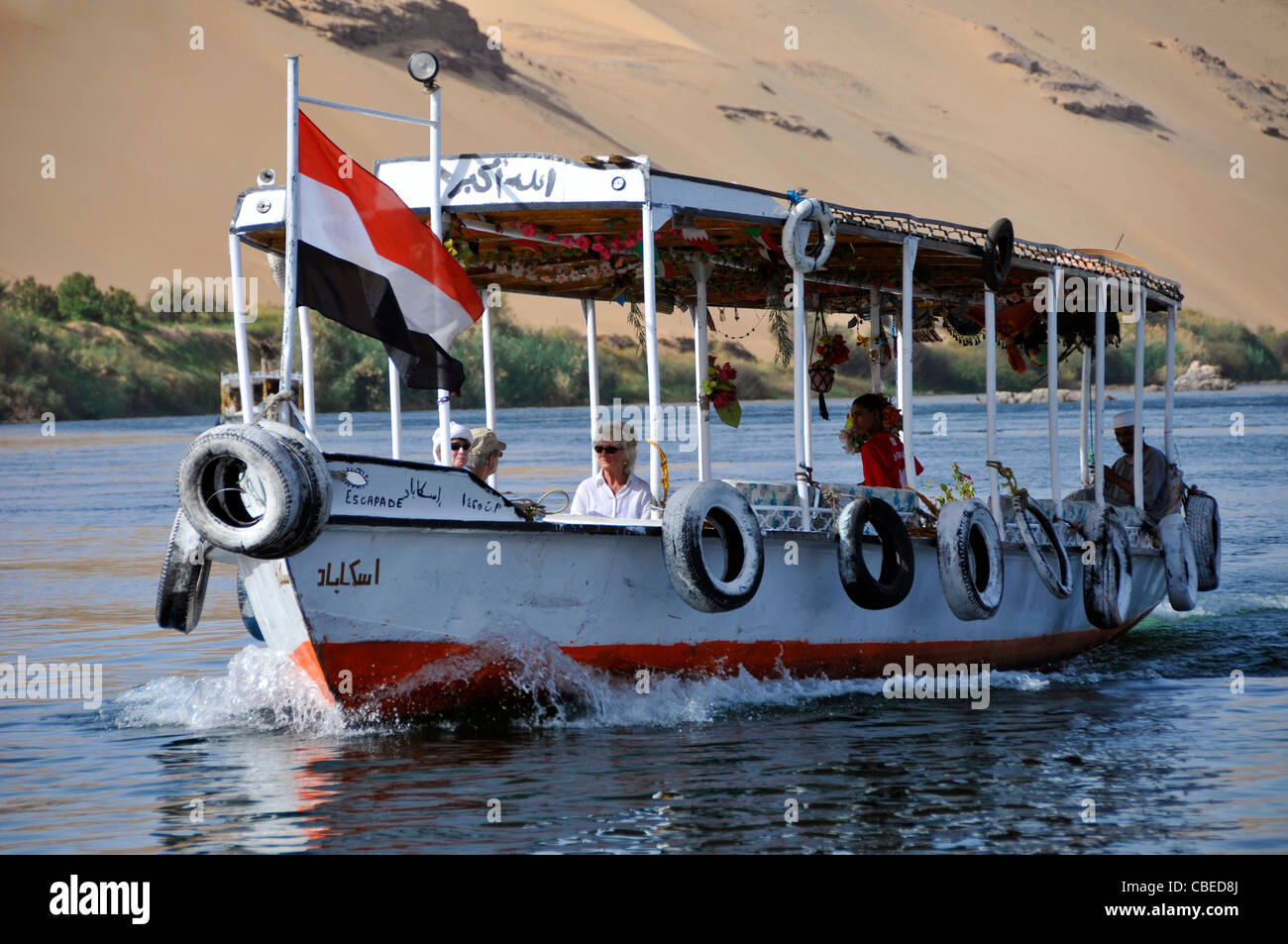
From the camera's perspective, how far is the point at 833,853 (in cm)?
735

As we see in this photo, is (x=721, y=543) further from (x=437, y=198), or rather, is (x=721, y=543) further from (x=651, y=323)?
(x=437, y=198)

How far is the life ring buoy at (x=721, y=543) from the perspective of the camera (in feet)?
30.4

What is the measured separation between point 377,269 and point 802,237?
280cm

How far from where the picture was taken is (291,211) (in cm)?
843

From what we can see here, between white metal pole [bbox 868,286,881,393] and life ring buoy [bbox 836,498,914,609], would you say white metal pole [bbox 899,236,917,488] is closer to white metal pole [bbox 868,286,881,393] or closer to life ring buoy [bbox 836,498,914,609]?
life ring buoy [bbox 836,498,914,609]

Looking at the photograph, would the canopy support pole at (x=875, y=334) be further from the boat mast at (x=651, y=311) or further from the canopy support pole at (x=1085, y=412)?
the boat mast at (x=651, y=311)

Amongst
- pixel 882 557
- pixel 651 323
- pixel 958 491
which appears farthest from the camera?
pixel 958 491

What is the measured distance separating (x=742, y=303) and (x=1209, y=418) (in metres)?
54.1

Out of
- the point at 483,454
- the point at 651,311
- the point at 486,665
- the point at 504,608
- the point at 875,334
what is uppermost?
the point at 875,334

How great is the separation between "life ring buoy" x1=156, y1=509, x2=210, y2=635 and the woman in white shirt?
91.3 inches

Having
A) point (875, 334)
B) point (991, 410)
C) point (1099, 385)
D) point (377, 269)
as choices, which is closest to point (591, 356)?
point (875, 334)

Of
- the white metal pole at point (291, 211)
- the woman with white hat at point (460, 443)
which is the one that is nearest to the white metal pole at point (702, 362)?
the woman with white hat at point (460, 443)

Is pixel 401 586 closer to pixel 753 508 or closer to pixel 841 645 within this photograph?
pixel 753 508
